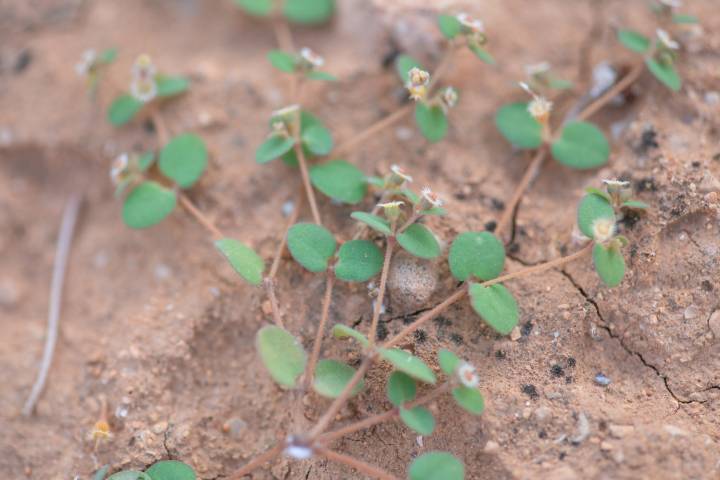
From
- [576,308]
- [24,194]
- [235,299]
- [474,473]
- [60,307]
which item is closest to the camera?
[474,473]

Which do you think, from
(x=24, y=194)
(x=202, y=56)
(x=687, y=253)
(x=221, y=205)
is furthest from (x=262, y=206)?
(x=687, y=253)

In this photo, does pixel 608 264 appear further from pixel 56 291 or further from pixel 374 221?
pixel 56 291

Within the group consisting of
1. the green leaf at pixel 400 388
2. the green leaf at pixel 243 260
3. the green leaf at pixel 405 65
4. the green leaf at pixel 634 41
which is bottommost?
the green leaf at pixel 400 388

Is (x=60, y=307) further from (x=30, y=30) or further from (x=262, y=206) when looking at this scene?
(x=30, y=30)

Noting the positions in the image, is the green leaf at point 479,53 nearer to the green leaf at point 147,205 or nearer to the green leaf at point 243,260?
the green leaf at point 243,260

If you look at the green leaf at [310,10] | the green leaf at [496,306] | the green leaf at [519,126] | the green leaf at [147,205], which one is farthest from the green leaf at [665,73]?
the green leaf at [147,205]

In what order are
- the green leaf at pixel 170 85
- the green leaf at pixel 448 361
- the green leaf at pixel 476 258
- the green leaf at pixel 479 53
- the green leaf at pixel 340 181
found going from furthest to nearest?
the green leaf at pixel 170 85 < the green leaf at pixel 479 53 < the green leaf at pixel 340 181 < the green leaf at pixel 476 258 < the green leaf at pixel 448 361

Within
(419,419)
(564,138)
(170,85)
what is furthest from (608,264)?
(170,85)
